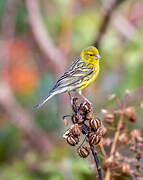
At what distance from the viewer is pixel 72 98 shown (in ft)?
7.11

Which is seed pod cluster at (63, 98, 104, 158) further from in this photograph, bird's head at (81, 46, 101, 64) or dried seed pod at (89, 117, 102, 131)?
bird's head at (81, 46, 101, 64)

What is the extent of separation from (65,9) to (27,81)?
1310mm

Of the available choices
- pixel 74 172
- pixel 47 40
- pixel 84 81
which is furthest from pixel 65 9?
pixel 84 81

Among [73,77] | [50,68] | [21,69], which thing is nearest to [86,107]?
[73,77]

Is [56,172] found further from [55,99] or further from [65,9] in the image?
[65,9]

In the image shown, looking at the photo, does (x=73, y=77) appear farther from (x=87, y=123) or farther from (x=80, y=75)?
(x=87, y=123)

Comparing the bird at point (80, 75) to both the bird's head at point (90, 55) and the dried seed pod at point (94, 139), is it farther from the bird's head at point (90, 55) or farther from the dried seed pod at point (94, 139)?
the dried seed pod at point (94, 139)

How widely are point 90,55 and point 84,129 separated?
71cm

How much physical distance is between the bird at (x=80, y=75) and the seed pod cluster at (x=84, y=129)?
0.39 m

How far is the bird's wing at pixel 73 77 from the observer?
2.38 meters

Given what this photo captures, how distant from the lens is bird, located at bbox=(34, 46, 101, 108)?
93.7 inches

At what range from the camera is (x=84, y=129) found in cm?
186

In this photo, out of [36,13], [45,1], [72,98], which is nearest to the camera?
[72,98]

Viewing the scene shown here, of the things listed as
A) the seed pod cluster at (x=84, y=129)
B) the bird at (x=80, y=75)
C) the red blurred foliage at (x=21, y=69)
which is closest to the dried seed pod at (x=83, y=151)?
the seed pod cluster at (x=84, y=129)
